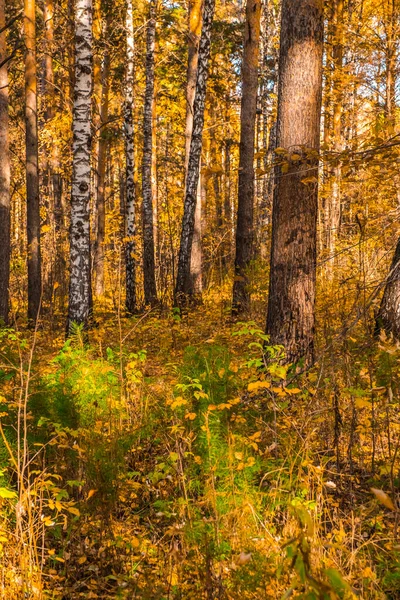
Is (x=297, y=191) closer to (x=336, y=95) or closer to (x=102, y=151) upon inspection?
(x=336, y=95)

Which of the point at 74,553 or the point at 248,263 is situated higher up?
the point at 248,263

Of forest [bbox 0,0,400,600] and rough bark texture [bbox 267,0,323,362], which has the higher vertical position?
rough bark texture [bbox 267,0,323,362]

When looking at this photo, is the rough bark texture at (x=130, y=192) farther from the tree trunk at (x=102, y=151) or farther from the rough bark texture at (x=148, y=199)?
the tree trunk at (x=102, y=151)

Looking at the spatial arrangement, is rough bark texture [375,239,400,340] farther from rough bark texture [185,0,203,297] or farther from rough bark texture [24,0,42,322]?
rough bark texture [24,0,42,322]

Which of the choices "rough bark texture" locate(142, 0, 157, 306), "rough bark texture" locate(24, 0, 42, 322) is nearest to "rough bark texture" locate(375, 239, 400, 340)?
"rough bark texture" locate(142, 0, 157, 306)

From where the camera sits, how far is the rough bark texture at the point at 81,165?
692 centimetres

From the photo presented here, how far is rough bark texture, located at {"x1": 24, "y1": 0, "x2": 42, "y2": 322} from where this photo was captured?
11.1 m

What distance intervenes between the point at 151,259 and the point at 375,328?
7.63 meters

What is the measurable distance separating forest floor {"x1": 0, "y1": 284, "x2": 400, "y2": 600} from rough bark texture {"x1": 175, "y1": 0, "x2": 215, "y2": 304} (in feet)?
18.4

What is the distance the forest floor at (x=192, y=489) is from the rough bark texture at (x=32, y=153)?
732 centimetres

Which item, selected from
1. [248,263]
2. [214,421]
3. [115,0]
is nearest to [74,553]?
[214,421]

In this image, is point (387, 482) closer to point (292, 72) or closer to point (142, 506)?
point (142, 506)

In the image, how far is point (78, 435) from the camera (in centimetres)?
354

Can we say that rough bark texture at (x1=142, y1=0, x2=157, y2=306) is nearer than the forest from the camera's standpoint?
No
